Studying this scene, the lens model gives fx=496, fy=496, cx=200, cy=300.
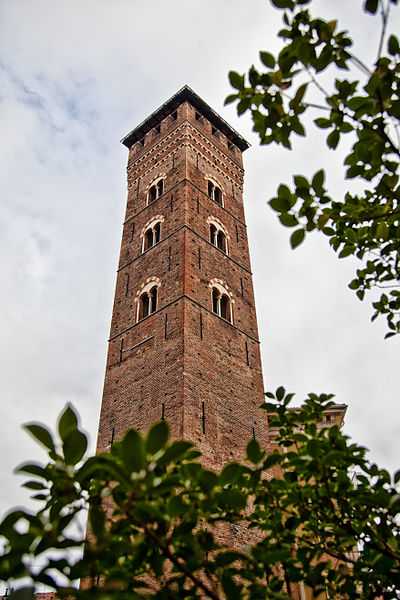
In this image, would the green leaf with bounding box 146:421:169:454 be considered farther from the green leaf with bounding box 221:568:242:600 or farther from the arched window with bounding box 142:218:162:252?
the arched window with bounding box 142:218:162:252

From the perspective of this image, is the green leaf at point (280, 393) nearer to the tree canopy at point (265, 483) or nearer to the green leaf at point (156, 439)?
the tree canopy at point (265, 483)

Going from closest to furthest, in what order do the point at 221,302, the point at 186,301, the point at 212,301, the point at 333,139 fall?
1. the point at 333,139
2. the point at 186,301
3. the point at 212,301
4. the point at 221,302

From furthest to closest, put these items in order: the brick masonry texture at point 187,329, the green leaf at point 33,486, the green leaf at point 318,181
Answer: the brick masonry texture at point 187,329, the green leaf at point 318,181, the green leaf at point 33,486

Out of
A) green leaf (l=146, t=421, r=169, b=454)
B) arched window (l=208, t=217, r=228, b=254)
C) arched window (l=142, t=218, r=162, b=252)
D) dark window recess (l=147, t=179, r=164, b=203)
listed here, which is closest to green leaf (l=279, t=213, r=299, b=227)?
green leaf (l=146, t=421, r=169, b=454)

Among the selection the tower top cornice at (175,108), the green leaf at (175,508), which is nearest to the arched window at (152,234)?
the tower top cornice at (175,108)

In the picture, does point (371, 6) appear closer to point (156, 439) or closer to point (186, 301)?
point (156, 439)

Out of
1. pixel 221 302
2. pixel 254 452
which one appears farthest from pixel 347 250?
pixel 221 302

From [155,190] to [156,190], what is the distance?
0.76ft

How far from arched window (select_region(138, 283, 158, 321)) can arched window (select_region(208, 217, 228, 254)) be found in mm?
3029

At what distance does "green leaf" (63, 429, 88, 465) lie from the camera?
1553 mm

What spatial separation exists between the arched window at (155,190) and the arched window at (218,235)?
2.54 meters

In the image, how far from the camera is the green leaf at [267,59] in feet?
7.49

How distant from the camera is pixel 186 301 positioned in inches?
530

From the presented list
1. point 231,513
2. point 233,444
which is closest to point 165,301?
point 233,444
